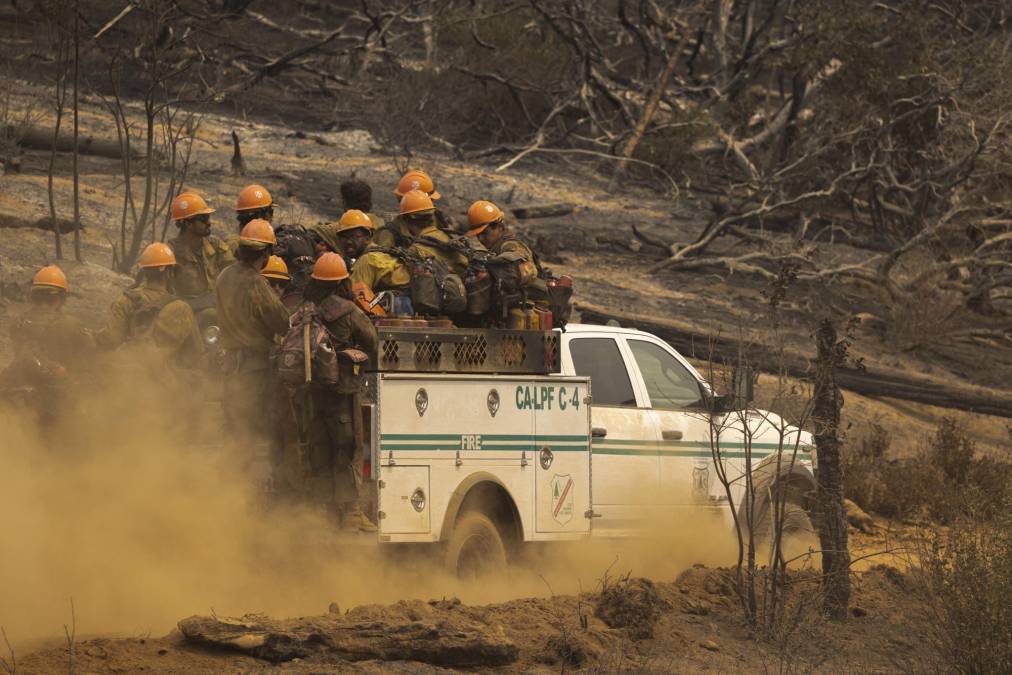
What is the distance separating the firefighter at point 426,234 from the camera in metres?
10.4

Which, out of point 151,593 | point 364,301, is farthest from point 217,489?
point 364,301

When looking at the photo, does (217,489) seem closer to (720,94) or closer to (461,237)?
(461,237)

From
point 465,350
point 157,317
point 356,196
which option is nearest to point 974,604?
point 465,350

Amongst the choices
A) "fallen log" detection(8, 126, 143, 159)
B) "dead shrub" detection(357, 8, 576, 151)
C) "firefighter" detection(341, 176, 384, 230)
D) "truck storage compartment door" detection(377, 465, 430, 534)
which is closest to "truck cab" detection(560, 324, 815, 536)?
"firefighter" detection(341, 176, 384, 230)

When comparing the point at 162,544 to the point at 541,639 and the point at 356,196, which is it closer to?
the point at 541,639

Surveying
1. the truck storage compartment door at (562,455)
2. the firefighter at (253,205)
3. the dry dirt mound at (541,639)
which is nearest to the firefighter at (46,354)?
the firefighter at (253,205)

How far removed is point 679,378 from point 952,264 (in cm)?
1455

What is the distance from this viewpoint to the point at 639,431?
11.0 meters

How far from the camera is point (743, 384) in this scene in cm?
1042

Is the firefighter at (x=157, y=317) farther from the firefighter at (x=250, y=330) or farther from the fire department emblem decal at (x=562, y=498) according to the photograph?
the fire department emblem decal at (x=562, y=498)

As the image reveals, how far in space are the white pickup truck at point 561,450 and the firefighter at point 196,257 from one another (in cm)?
312

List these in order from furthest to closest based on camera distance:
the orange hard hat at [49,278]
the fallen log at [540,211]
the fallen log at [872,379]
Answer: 1. the fallen log at [540,211]
2. the fallen log at [872,379]
3. the orange hard hat at [49,278]

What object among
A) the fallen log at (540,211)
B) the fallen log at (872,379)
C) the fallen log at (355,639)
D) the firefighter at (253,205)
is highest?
the fallen log at (540,211)

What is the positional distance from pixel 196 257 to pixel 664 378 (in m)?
3.92
